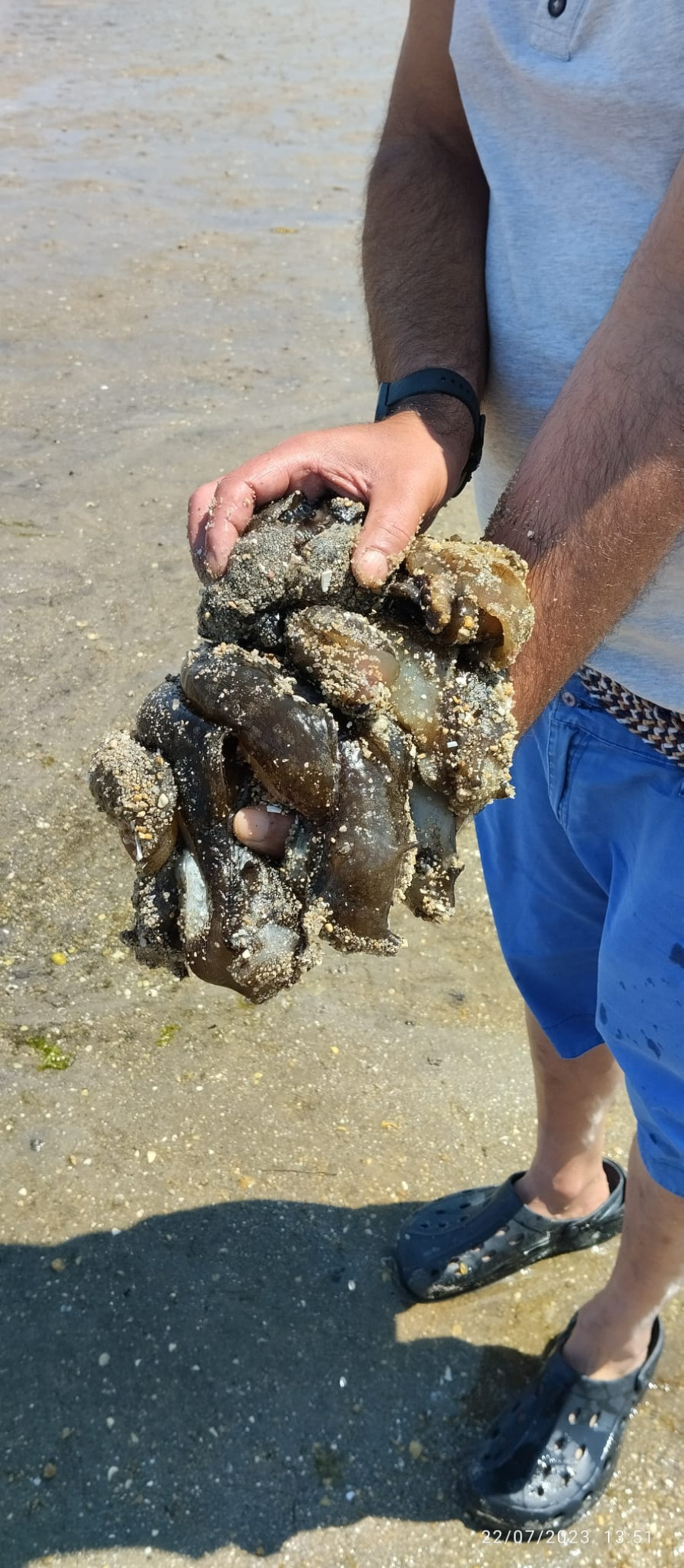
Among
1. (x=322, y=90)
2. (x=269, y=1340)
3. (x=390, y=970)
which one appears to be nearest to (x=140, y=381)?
(x=390, y=970)

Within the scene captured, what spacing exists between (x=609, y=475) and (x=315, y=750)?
0.48m

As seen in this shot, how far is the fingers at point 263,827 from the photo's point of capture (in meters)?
1.47

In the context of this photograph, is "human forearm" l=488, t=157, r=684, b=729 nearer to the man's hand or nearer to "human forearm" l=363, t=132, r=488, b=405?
the man's hand

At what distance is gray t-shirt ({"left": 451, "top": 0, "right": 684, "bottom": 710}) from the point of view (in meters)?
1.52

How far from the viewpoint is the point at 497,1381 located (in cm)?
251

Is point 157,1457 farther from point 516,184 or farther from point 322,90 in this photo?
point 322,90

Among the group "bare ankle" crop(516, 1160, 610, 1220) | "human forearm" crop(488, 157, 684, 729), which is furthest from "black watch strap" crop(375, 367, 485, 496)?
"bare ankle" crop(516, 1160, 610, 1220)

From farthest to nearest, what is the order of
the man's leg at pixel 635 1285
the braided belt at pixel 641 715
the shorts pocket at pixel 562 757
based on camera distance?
the man's leg at pixel 635 1285 < the shorts pocket at pixel 562 757 < the braided belt at pixel 641 715

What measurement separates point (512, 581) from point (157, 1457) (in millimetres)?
1919

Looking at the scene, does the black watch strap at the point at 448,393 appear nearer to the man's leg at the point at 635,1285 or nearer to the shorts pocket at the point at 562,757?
the shorts pocket at the point at 562,757

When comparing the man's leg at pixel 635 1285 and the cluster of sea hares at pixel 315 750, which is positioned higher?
the cluster of sea hares at pixel 315 750

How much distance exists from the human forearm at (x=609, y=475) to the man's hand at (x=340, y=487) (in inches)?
6.8

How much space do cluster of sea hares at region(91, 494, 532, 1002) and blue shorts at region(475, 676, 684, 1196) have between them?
16.0 inches

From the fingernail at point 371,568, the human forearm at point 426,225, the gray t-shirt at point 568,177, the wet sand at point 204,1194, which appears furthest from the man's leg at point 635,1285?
the human forearm at point 426,225
